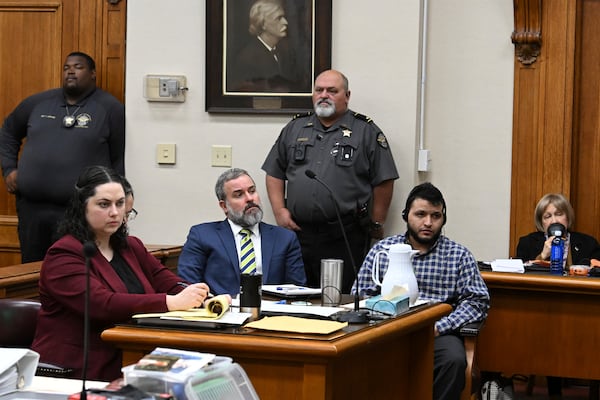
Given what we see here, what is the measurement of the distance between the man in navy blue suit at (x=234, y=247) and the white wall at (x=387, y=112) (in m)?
1.32

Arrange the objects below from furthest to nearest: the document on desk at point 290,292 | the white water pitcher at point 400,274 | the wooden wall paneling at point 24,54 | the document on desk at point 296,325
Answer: the wooden wall paneling at point 24,54
the document on desk at point 290,292
the white water pitcher at point 400,274
the document on desk at point 296,325

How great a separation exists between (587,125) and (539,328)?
1.70m

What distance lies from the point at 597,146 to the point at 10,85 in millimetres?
3527

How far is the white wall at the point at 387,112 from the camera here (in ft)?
18.4

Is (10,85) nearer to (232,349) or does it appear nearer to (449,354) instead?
(449,354)

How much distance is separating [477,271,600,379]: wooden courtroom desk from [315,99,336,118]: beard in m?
1.35

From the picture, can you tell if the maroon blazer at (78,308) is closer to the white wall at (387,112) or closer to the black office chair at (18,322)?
the black office chair at (18,322)

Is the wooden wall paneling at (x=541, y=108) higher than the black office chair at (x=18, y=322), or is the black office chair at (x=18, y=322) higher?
the wooden wall paneling at (x=541, y=108)

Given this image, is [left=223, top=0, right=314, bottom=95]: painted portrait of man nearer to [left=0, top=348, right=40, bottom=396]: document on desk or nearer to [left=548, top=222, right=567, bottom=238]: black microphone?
[left=548, top=222, right=567, bottom=238]: black microphone

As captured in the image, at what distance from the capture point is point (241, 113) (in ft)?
19.0

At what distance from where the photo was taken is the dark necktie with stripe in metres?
4.36

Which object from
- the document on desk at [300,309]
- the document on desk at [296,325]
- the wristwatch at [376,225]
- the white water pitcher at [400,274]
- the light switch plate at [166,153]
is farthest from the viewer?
the light switch plate at [166,153]

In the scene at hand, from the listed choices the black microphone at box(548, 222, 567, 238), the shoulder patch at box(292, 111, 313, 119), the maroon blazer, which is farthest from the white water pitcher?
the shoulder patch at box(292, 111, 313, 119)

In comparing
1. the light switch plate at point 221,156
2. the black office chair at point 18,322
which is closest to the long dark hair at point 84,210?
the black office chair at point 18,322
